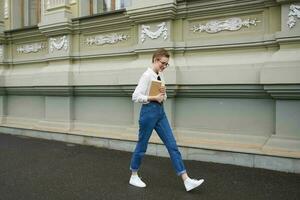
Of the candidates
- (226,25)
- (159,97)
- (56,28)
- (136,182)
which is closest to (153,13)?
(226,25)

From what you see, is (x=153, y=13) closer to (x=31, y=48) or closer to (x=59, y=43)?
(x=59, y=43)

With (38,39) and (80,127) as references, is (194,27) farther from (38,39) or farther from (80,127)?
(38,39)

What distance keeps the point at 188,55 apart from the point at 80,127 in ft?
9.49

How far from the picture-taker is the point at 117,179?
15.8ft

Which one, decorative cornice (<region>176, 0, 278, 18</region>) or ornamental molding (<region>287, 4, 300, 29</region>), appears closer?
ornamental molding (<region>287, 4, 300, 29</region>)

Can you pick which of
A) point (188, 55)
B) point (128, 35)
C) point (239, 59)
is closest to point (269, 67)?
point (239, 59)

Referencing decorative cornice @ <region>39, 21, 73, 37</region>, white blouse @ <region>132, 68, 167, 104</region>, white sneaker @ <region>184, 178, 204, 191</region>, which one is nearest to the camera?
white sneaker @ <region>184, 178, 204, 191</region>

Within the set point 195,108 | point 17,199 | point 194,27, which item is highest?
point 194,27

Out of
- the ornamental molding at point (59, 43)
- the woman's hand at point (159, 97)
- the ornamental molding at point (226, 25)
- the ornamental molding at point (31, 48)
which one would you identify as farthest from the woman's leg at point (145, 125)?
the ornamental molding at point (31, 48)

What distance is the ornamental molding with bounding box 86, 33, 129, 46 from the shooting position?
704 centimetres

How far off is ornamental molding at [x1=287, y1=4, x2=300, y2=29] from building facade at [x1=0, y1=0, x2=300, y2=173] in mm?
13

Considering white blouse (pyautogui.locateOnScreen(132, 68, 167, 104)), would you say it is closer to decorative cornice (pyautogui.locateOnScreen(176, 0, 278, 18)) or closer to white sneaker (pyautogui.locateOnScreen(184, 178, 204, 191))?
white sneaker (pyautogui.locateOnScreen(184, 178, 204, 191))

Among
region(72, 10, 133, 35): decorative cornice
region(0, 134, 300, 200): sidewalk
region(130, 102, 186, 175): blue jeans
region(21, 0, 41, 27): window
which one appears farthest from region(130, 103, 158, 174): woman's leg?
region(21, 0, 41, 27): window

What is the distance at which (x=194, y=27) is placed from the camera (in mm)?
6055
